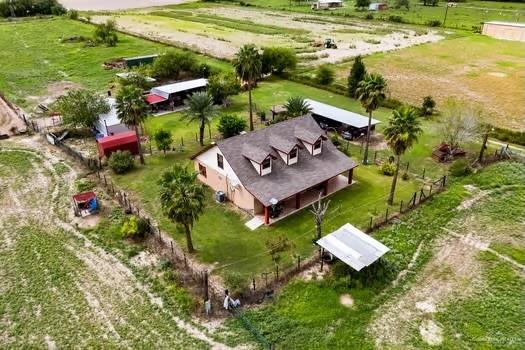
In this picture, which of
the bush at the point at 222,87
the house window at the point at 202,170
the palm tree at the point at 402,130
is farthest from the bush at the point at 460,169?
the bush at the point at 222,87

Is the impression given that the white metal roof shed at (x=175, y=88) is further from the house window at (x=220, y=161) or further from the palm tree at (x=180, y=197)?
the palm tree at (x=180, y=197)

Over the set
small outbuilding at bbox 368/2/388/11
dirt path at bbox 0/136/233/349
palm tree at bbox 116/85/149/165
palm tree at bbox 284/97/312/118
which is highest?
small outbuilding at bbox 368/2/388/11

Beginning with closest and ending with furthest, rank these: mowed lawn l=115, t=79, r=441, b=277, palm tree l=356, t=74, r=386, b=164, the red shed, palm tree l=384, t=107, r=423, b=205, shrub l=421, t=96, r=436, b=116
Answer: mowed lawn l=115, t=79, r=441, b=277 → palm tree l=384, t=107, r=423, b=205 → palm tree l=356, t=74, r=386, b=164 → the red shed → shrub l=421, t=96, r=436, b=116

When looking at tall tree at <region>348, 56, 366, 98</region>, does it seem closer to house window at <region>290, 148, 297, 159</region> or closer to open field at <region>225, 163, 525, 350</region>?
house window at <region>290, 148, 297, 159</region>

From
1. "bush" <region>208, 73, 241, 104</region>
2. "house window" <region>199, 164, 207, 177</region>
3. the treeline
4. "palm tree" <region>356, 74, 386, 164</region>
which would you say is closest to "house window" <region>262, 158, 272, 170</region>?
"house window" <region>199, 164, 207, 177</region>

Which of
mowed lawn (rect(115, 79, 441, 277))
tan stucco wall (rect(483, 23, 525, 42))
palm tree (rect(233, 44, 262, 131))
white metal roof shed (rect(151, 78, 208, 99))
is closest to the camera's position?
mowed lawn (rect(115, 79, 441, 277))

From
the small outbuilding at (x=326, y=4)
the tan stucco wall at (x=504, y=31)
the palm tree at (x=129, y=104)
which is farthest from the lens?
the small outbuilding at (x=326, y=4)
